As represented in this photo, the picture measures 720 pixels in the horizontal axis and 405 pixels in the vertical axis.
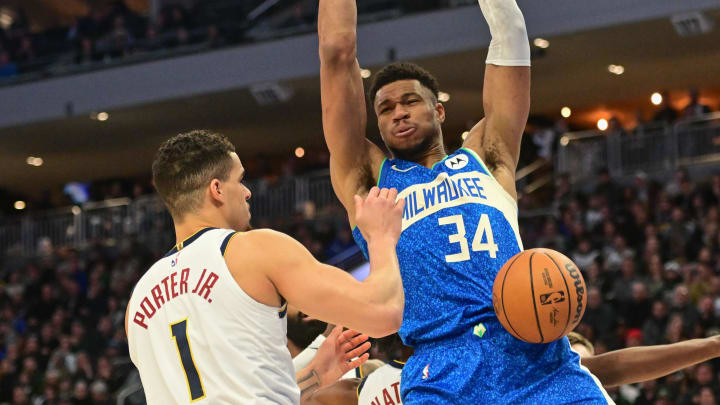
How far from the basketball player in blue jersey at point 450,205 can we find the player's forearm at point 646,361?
1.89 ft

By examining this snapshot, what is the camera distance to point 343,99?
185 inches

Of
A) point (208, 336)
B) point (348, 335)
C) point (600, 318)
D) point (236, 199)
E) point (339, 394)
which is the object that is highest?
point (236, 199)

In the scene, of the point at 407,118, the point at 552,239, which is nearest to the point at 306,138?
the point at 552,239

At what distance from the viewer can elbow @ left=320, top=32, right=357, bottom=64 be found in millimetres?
4711

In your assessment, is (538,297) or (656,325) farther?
(656,325)

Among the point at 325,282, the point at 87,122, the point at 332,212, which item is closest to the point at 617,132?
the point at 332,212

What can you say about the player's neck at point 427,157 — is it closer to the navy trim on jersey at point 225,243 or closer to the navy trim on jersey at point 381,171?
the navy trim on jersey at point 381,171

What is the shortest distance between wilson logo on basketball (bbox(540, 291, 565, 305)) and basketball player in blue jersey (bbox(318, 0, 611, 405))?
25 cm

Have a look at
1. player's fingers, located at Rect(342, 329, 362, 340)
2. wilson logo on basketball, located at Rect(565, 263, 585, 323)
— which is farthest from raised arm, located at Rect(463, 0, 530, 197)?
player's fingers, located at Rect(342, 329, 362, 340)

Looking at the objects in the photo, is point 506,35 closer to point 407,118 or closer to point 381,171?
point 407,118

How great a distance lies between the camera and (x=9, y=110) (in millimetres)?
22359

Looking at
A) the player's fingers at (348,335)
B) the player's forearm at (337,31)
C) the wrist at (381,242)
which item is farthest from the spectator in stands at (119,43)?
the wrist at (381,242)

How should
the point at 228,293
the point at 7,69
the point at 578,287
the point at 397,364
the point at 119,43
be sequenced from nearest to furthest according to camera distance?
the point at 228,293 → the point at 578,287 → the point at 397,364 → the point at 119,43 → the point at 7,69

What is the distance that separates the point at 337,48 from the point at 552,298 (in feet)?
4.94
